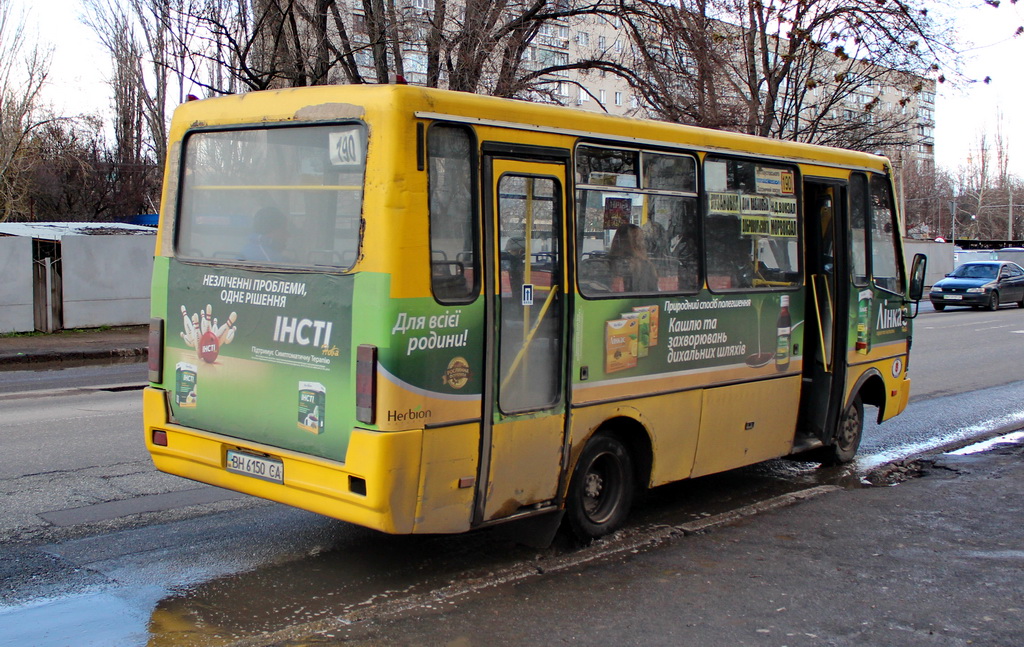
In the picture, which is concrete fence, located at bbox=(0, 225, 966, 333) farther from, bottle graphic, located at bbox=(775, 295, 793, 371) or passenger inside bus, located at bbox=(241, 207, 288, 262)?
bottle graphic, located at bbox=(775, 295, 793, 371)

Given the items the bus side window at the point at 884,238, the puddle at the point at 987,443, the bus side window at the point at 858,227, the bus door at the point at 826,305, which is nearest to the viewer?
the bus door at the point at 826,305

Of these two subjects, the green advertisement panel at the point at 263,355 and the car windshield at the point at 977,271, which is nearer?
the green advertisement panel at the point at 263,355

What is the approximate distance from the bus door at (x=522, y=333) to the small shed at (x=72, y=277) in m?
15.3

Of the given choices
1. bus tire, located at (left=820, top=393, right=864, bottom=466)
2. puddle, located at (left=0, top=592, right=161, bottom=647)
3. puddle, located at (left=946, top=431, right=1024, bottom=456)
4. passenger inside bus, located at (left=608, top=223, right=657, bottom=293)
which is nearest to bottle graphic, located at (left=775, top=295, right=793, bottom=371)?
bus tire, located at (left=820, top=393, right=864, bottom=466)

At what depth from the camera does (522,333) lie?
5508mm

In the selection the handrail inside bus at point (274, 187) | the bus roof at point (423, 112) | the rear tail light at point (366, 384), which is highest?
the bus roof at point (423, 112)

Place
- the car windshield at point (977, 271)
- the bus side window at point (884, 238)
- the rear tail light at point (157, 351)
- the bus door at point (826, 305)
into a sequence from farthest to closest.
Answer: the car windshield at point (977, 271), the bus side window at point (884, 238), the bus door at point (826, 305), the rear tail light at point (157, 351)

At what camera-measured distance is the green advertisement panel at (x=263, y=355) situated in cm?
505

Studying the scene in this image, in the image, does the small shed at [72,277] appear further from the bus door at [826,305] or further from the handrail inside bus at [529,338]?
the handrail inside bus at [529,338]

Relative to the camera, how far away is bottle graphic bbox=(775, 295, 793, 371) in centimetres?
756

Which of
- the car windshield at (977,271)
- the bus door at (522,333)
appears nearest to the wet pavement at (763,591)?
the bus door at (522,333)

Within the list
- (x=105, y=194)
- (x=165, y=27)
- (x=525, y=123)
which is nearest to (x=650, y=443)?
(x=525, y=123)

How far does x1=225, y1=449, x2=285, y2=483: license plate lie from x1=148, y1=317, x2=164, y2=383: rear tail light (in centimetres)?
76

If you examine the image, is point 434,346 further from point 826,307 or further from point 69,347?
point 69,347
